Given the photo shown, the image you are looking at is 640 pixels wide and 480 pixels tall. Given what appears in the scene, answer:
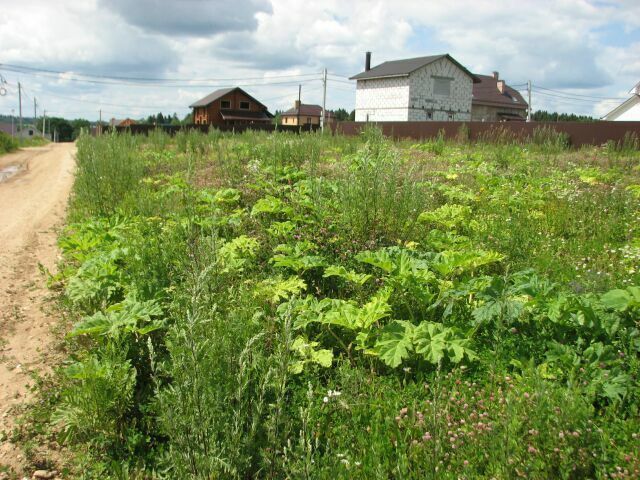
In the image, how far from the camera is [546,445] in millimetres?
2459

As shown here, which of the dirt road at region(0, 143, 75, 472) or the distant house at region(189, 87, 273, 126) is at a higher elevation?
the distant house at region(189, 87, 273, 126)

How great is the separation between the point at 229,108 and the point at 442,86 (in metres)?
30.6

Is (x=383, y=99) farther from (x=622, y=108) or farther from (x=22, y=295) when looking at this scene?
(x=22, y=295)

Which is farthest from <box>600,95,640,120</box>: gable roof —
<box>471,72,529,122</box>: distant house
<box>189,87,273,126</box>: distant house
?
<box>189,87,273,126</box>: distant house

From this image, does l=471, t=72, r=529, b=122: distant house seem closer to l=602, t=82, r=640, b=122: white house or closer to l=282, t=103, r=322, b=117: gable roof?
l=602, t=82, r=640, b=122: white house

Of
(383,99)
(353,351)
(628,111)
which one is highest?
(383,99)

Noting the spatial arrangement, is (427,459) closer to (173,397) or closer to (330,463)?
(330,463)

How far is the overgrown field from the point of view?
8.25 feet

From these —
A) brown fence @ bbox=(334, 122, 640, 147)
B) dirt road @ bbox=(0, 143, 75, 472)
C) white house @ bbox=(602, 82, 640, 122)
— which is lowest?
dirt road @ bbox=(0, 143, 75, 472)

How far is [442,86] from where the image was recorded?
4738cm

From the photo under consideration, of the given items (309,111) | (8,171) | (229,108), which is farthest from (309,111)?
(8,171)

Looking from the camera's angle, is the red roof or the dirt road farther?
the red roof

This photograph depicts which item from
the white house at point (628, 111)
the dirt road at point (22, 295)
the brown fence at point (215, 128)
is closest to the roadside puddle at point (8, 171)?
A: the brown fence at point (215, 128)

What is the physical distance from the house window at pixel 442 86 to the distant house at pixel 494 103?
7.29 m
